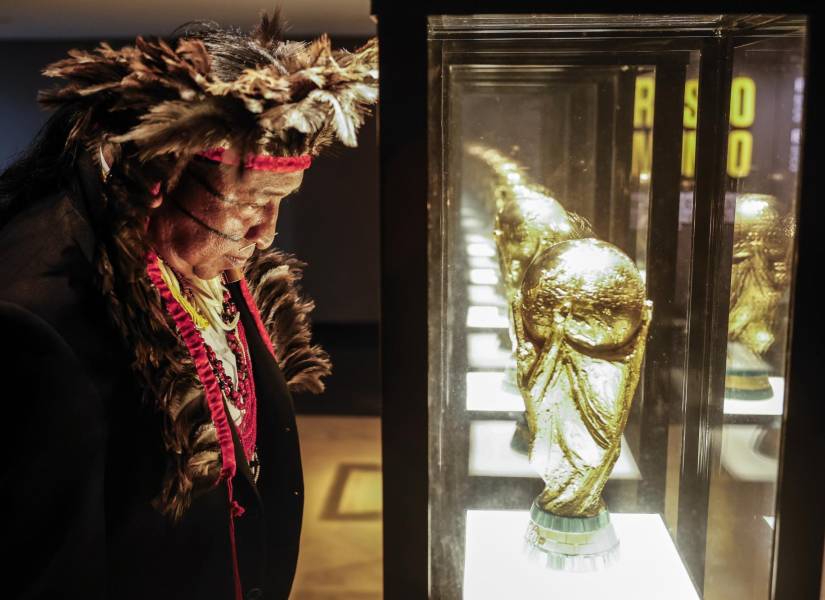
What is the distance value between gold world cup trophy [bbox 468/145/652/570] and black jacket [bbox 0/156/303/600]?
48 cm

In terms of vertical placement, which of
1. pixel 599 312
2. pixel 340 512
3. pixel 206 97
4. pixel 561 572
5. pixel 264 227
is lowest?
pixel 340 512

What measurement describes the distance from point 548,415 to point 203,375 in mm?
539

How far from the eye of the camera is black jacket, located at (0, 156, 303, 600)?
33.4 inches

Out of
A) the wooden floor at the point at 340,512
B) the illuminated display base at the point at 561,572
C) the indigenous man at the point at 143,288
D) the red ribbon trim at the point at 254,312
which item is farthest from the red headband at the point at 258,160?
the wooden floor at the point at 340,512

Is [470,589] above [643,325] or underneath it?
underneath

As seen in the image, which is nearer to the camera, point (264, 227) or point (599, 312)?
point (264, 227)

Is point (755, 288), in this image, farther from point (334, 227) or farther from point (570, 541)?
point (334, 227)

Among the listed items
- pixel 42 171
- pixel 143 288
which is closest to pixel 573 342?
pixel 143 288

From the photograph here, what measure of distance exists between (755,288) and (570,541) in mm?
495

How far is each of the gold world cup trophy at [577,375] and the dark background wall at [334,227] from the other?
276cm

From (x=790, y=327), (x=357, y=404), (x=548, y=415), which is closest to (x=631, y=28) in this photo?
(x=790, y=327)

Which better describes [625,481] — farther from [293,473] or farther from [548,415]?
[293,473]

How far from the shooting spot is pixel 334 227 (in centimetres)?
478

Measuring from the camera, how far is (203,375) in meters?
1.08
